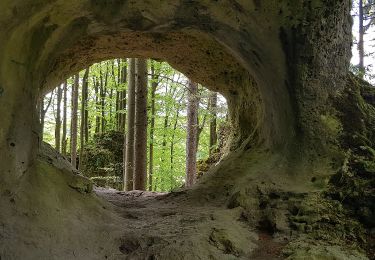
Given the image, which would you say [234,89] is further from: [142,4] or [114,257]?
[114,257]

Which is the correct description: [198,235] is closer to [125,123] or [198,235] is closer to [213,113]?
[213,113]

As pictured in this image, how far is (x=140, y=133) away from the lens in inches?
351

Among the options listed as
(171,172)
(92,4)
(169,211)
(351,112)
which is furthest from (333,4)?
(171,172)

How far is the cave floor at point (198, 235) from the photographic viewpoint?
3.79m

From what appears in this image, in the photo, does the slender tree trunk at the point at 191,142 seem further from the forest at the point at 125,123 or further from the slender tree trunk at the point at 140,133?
the slender tree trunk at the point at 140,133

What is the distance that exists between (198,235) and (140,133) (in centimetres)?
521

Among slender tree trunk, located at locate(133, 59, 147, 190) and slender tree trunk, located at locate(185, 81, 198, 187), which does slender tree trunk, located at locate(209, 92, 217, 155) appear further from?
slender tree trunk, located at locate(133, 59, 147, 190)

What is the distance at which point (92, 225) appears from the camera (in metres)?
4.16

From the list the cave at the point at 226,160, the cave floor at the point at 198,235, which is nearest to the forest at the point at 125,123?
the cave at the point at 226,160

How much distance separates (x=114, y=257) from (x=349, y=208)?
108 inches

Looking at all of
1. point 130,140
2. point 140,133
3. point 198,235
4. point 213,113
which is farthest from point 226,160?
point 213,113

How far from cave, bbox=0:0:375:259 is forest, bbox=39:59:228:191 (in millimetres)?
4385

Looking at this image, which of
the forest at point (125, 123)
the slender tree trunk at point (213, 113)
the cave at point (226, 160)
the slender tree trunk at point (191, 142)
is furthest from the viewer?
the forest at point (125, 123)

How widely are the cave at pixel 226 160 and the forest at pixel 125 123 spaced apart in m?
4.39
